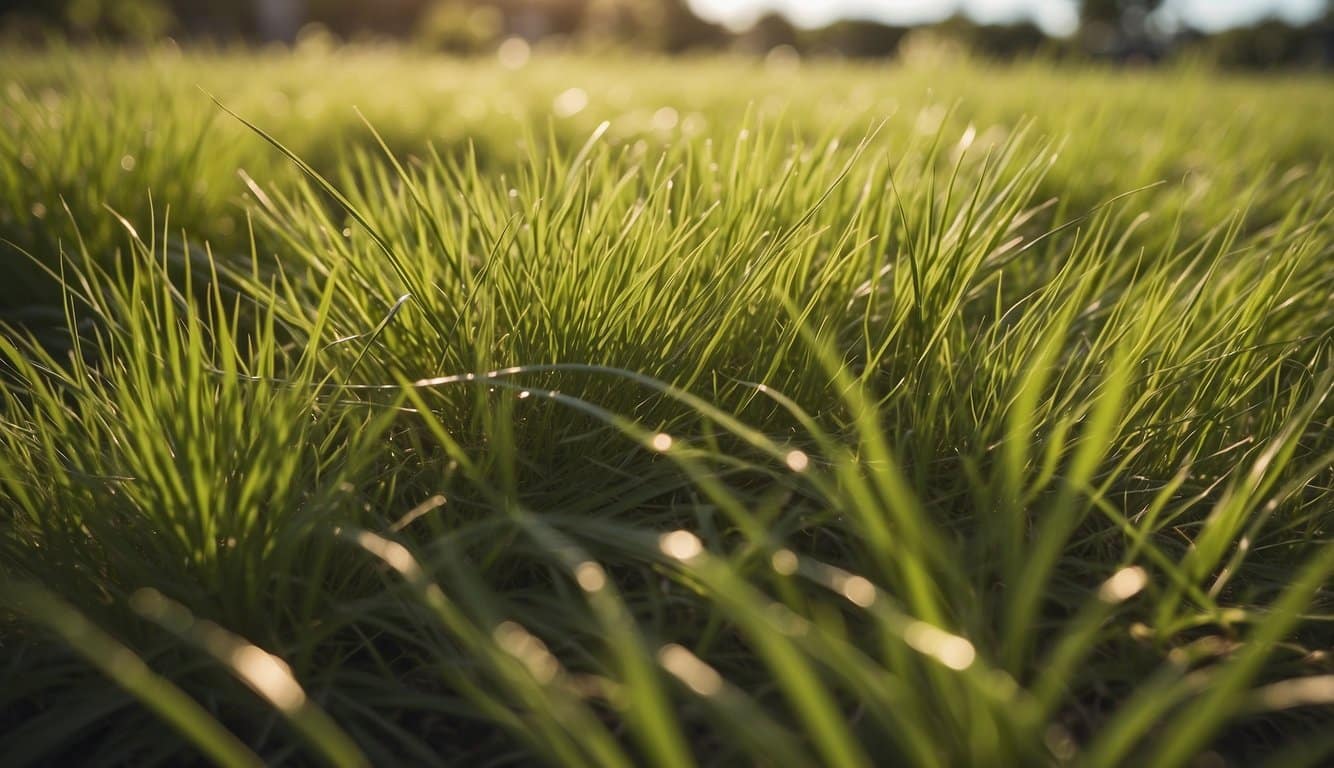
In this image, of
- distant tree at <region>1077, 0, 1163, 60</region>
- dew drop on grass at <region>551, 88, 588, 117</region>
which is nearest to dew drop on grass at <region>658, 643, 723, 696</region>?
dew drop on grass at <region>551, 88, 588, 117</region>

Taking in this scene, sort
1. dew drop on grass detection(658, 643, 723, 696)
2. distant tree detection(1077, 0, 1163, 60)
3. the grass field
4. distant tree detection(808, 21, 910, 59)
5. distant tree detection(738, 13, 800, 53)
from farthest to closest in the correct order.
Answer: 1. distant tree detection(738, 13, 800, 53)
2. distant tree detection(1077, 0, 1163, 60)
3. distant tree detection(808, 21, 910, 59)
4. the grass field
5. dew drop on grass detection(658, 643, 723, 696)

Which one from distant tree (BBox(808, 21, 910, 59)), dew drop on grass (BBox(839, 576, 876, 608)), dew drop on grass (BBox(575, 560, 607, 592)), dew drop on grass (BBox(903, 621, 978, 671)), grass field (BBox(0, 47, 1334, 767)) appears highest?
dew drop on grass (BBox(575, 560, 607, 592))

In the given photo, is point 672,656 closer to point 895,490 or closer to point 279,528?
point 895,490

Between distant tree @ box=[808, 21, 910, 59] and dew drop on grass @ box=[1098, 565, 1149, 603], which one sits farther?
distant tree @ box=[808, 21, 910, 59]

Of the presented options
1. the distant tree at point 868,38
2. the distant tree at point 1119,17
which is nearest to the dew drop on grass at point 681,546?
the distant tree at point 868,38

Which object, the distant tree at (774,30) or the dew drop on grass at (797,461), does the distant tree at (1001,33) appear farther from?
the dew drop on grass at (797,461)

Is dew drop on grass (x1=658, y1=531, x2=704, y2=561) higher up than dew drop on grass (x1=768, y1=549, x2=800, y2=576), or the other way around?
dew drop on grass (x1=658, y1=531, x2=704, y2=561)

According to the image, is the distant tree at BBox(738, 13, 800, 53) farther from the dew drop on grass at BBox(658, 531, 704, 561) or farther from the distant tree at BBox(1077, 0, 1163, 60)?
the dew drop on grass at BBox(658, 531, 704, 561)

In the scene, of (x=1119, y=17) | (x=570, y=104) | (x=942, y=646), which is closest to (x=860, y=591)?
(x=942, y=646)
